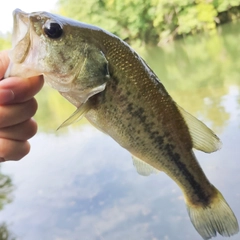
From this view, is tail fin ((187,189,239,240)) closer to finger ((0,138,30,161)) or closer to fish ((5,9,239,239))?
fish ((5,9,239,239))

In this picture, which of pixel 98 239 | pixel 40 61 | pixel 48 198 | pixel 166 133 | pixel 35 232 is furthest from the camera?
pixel 48 198

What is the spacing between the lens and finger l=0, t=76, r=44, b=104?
955mm

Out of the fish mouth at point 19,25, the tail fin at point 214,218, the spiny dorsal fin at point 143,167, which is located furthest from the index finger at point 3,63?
the tail fin at point 214,218

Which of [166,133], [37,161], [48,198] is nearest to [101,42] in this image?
[166,133]

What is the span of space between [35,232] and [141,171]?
4.06m

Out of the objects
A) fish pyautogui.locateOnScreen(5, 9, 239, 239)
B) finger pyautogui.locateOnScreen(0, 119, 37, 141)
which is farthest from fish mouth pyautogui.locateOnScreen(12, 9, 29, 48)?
finger pyautogui.locateOnScreen(0, 119, 37, 141)

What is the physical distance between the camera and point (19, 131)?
3.69ft

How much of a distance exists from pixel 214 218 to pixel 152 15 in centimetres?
2384

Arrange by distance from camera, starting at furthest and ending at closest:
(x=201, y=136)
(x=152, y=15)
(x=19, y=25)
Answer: (x=152, y=15)
(x=201, y=136)
(x=19, y=25)

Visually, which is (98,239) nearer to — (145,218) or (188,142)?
(145,218)

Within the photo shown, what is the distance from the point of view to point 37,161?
7516 millimetres

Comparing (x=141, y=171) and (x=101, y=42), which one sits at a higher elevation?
(x=101, y=42)

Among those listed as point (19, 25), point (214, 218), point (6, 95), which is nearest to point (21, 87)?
point (6, 95)

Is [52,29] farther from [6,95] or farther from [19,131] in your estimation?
[19,131]
